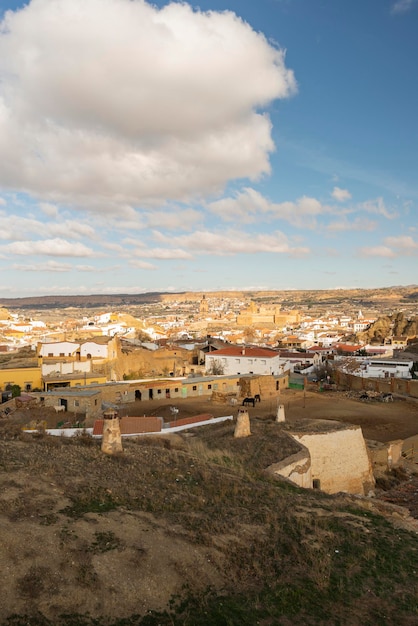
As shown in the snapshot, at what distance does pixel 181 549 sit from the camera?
24.9ft

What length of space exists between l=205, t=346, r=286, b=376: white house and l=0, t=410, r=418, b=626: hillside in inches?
1100

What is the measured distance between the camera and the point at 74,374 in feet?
109

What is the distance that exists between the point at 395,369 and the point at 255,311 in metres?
89.9

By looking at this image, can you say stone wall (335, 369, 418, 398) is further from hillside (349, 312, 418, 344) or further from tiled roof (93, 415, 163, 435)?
hillside (349, 312, 418, 344)

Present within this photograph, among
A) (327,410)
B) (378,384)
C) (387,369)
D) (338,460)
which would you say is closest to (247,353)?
(378,384)

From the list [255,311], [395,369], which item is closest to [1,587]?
[395,369]

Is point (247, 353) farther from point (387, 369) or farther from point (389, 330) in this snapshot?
point (389, 330)

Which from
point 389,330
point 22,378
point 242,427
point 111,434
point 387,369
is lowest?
point 387,369

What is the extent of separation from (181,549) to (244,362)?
32710 millimetres

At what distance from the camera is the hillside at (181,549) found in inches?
249

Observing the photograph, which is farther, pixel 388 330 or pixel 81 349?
pixel 388 330

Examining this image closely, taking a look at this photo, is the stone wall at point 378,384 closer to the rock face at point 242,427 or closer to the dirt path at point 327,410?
the dirt path at point 327,410

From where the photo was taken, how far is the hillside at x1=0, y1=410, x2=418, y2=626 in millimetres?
6336

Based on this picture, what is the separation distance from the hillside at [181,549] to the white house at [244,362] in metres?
27.9
